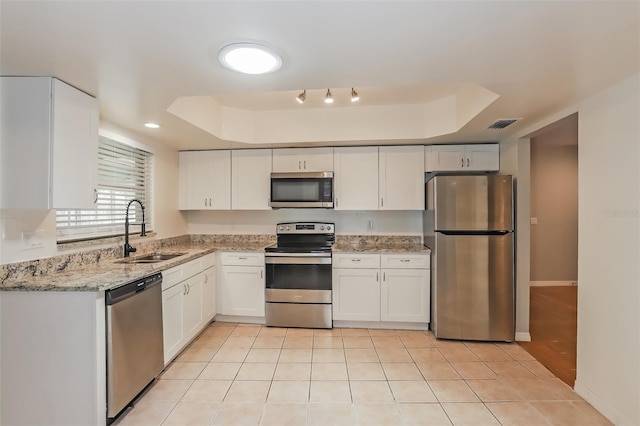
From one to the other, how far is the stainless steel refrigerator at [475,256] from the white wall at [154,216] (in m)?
3.09

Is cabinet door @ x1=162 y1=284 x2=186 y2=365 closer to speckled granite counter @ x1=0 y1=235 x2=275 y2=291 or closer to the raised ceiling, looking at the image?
speckled granite counter @ x1=0 y1=235 x2=275 y2=291

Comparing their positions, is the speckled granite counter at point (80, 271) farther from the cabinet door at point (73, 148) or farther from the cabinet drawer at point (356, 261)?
the cabinet drawer at point (356, 261)

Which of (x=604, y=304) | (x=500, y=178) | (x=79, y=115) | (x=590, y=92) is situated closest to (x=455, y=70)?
(x=590, y=92)

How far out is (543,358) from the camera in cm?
271

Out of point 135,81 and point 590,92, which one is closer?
point 135,81

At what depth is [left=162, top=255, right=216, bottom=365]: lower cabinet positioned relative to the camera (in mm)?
2480

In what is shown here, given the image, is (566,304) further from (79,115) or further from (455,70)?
→ (79,115)

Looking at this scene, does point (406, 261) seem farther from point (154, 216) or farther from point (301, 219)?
point (154, 216)

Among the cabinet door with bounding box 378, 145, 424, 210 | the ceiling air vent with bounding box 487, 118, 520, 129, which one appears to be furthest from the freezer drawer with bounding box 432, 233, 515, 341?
the ceiling air vent with bounding box 487, 118, 520, 129

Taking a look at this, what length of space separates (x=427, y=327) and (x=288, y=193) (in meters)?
2.20

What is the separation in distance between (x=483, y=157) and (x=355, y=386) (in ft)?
9.07

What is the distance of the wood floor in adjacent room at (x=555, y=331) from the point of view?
2.60m

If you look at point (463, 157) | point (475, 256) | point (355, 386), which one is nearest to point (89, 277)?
point (355, 386)

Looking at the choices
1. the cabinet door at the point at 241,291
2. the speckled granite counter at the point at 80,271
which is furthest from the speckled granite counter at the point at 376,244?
the speckled granite counter at the point at 80,271
